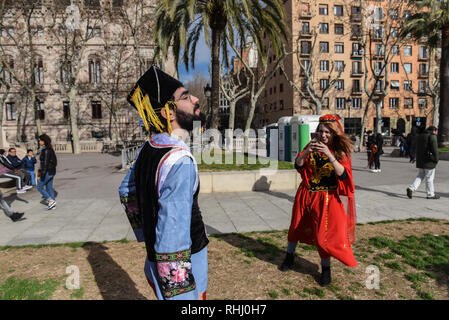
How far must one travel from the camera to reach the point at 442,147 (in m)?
18.4

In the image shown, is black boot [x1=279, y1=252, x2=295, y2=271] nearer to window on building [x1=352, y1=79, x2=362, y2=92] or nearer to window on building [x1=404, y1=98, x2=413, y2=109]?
window on building [x1=352, y1=79, x2=362, y2=92]

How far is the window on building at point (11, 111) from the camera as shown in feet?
108

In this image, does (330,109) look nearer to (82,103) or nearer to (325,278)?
(82,103)

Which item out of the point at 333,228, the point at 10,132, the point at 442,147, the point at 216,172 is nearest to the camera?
the point at 333,228

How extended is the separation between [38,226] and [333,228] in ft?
18.3

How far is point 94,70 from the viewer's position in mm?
32906

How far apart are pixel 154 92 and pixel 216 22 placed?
10959 millimetres

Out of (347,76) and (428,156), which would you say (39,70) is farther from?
(347,76)

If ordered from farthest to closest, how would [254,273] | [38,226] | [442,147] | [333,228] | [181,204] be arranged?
1. [442,147]
2. [38,226]
3. [254,273]
4. [333,228]
5. [181,204]

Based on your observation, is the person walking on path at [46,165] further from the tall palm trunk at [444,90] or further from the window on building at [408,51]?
the window on building at [408,51]

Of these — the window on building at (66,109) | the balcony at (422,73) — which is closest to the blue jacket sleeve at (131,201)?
the window on building at (66,109)

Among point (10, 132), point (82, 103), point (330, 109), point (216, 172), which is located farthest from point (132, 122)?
point (330, 109)

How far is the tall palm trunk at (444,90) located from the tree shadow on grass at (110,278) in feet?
71.1

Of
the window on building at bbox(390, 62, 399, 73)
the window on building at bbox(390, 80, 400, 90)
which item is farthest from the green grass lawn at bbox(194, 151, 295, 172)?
the window on building at bbox(390, 62, 399, 73)
